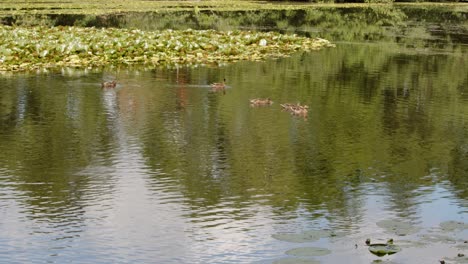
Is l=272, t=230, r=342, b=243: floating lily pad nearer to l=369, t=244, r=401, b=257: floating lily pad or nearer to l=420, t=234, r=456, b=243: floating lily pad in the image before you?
l=369, t=244, r=401, b=257: floating lily pad

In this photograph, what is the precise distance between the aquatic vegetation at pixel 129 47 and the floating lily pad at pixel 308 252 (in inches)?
702

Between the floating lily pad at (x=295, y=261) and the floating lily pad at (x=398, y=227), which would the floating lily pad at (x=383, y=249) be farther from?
the floating lily pad at (x=295, y=261)

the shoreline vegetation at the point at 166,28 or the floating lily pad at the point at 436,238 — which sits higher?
the shoreline vegetation at the point at 166,28

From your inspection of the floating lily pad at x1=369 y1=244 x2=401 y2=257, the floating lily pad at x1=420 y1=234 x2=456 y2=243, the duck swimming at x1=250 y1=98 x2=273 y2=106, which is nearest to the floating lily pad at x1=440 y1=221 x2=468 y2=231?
the floating lily pad at x1=420 y1=234 x2=456 y2=243

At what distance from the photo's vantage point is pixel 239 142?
15383 mm

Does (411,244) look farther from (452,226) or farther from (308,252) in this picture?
(308,252)

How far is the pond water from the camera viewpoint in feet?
32.3

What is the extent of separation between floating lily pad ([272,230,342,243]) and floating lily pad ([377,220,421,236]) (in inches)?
25.9

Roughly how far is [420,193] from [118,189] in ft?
14.2

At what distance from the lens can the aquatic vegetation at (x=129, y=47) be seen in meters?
27.2

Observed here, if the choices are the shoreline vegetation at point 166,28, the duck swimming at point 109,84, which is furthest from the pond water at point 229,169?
the shoreline vegetation at point 166,28

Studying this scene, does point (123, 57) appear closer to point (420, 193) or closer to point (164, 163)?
point (164, 163)

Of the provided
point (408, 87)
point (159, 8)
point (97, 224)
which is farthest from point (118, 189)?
point (159, 8)

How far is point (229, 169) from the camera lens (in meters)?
13.4
